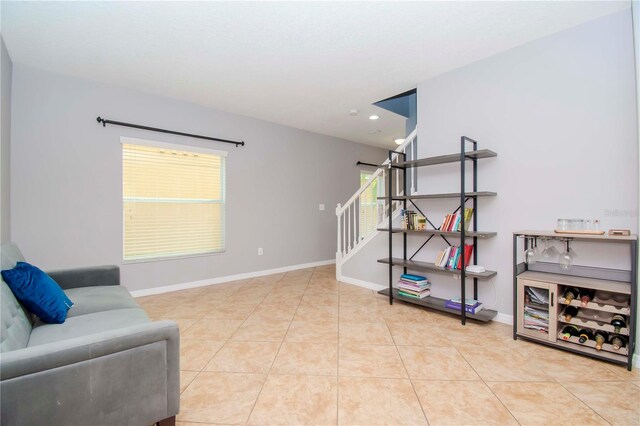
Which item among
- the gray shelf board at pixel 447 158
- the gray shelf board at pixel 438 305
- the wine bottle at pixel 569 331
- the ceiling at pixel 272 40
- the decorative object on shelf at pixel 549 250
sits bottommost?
the gray shelf board at pixel 438 305

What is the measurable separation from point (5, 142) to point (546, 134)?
487cm

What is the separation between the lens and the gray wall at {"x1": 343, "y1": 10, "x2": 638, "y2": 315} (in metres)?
2.28

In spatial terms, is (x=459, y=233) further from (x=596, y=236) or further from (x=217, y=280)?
(x=217, y=280)

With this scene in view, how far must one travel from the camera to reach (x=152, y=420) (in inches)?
55.5

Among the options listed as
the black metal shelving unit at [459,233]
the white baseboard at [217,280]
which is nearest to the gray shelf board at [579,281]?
the black metal shelving unit at [459,233]

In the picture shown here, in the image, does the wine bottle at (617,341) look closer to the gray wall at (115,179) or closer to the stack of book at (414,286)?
the stack of book at (414,286)

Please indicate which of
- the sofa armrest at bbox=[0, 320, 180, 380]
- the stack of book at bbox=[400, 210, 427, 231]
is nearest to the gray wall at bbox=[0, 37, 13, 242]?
the sofa armrest at bbox=[0, 320, 180, 380]

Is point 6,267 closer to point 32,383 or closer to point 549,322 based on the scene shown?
point 32,383

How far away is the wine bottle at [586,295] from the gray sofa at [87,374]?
272 cm

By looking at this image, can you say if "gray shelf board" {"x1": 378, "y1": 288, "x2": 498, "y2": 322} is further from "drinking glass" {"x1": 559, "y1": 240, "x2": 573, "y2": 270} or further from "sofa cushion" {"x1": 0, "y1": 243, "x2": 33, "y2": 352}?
"sofa cushion" {"x1": 0, "y1": 243, "x2": 33, "y2": 352}

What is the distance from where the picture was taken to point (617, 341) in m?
2.14

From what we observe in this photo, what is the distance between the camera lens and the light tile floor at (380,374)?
164 cm

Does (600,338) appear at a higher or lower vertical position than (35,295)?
lower

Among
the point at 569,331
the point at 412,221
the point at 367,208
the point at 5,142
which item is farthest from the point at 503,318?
the point at 5,142
